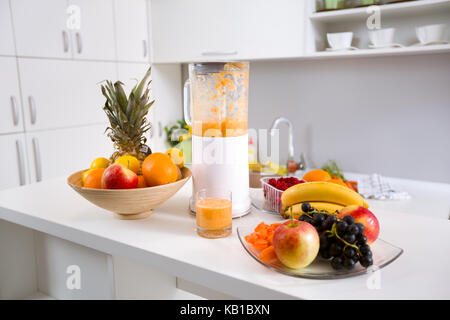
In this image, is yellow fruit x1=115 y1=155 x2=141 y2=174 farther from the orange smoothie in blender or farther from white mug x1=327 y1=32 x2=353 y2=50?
white mug x1=327 y1=32 x2=353 y2=50

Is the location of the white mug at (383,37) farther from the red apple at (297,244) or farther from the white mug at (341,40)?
the red apple at (297,244)

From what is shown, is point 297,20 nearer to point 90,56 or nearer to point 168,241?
point 90,56

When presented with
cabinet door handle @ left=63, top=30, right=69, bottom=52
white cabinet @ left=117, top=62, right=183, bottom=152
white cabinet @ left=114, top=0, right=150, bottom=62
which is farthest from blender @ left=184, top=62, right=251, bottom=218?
white cabinet @ left=117, top=62, right=183, bottom=152

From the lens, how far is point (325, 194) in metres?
0.92

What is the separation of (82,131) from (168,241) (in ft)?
5.83

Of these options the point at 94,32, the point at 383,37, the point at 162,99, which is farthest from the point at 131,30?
the point at 383,37

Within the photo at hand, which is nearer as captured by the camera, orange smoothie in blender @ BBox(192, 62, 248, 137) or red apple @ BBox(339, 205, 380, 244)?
red apple @ BBox(339, 205, 380, 244)

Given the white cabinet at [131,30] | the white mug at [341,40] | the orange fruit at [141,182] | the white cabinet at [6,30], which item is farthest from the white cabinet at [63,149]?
the white mug at [341,40]

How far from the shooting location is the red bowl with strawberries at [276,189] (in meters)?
1.04

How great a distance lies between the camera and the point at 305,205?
0.85m

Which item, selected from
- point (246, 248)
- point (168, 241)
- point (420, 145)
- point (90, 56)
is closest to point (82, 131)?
point (90, 56)

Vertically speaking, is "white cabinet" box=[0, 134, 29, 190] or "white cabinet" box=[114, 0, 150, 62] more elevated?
"white cabinet" box=[114, 0, 150, 62]

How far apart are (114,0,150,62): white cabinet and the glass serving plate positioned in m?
2.23

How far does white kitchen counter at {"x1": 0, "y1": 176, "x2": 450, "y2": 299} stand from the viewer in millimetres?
688
